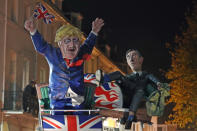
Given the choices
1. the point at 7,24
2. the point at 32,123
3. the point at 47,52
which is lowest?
the point at 32,123

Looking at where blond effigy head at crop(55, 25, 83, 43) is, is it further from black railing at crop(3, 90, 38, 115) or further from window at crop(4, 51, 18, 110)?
window at crop(4, 51, 18, 110)

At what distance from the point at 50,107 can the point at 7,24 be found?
43.9ft

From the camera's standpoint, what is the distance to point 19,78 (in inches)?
884

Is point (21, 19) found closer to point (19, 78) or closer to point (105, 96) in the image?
point (19, 78)

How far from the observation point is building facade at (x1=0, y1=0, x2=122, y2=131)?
20.7 meters

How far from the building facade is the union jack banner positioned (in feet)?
40.9

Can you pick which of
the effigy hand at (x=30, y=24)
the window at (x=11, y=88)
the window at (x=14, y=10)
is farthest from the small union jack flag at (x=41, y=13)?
the window at (x=14, y=10)

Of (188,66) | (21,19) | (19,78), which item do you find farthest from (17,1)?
(188,66)

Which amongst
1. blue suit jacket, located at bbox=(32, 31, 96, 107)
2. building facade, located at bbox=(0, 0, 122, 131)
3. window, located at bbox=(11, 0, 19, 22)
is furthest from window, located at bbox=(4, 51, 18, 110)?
blue suit jacket, located at bbox=(32, 31, 96, 107)

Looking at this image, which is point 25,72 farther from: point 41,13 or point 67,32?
point 67,32

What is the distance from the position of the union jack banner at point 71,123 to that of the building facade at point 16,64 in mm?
12452

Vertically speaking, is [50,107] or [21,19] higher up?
[21,19]

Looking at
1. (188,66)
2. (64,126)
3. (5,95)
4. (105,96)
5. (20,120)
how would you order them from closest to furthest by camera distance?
1. (64,126)
2. (105,96)
3. (5,95)
4. (20,120)
5. (188,66)

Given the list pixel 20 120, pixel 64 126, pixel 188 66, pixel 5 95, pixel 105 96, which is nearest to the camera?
pixel 64 126
